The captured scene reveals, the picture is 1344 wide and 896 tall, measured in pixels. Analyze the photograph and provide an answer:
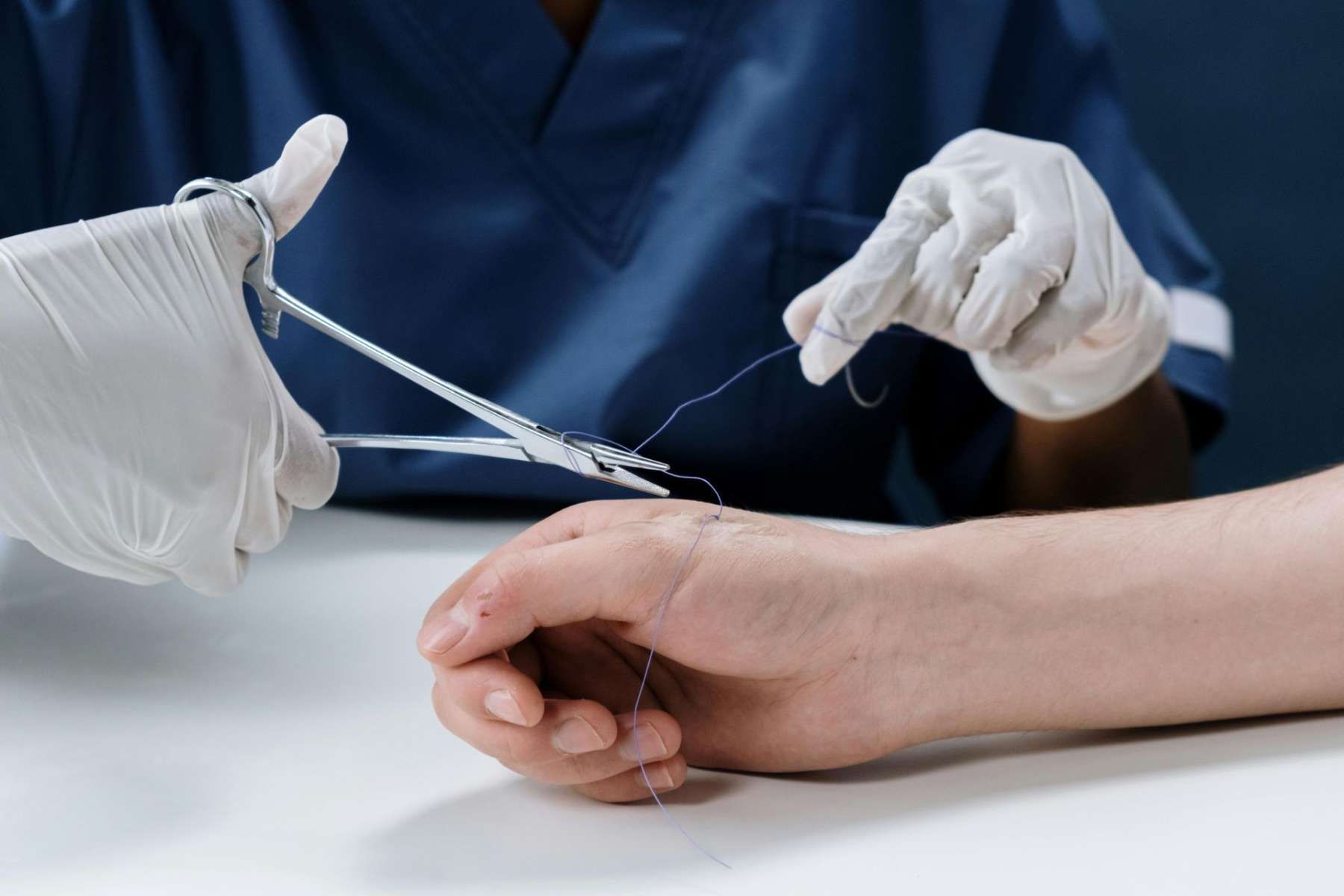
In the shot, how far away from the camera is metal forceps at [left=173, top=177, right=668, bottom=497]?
0.61m

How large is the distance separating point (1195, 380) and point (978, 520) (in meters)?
0.58

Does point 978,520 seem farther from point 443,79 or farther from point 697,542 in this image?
point 443,79

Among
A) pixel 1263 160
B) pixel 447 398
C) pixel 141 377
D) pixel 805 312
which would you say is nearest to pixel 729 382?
pixel 805 312

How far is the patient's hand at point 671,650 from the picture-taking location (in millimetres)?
565

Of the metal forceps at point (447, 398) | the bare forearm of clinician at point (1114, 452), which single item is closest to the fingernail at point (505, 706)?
the metal forceps at point (447, 398)

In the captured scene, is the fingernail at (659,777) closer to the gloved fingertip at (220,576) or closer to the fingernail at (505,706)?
the fingernail at (505,706)

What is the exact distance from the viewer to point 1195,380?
118 centimetres

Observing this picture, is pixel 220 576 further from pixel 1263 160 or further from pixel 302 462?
pixel 1263 160

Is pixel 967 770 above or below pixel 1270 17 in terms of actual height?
below

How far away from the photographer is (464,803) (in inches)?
23.3

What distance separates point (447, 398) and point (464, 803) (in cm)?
21

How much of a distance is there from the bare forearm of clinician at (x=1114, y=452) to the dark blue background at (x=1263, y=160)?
65cm

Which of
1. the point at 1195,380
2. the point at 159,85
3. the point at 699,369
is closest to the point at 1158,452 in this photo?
the point at 1195,380

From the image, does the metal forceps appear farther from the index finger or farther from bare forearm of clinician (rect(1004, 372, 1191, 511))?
bare forearm of clinician (rect(1004, 372, 1191, 511))
